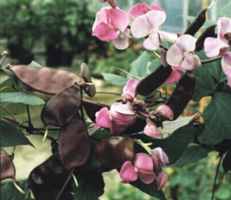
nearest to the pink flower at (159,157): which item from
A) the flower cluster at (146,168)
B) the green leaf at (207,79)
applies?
the flower cluster at (146,168)

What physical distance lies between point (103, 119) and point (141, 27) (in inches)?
4.0

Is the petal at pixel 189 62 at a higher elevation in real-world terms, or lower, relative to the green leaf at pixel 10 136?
higher

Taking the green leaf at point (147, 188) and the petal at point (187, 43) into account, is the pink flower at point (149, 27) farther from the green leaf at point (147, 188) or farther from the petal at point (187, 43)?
the green leaf at point (147, 188)

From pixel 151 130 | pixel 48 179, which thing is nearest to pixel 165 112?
pixel 151 130

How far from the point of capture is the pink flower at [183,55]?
71 centimetres

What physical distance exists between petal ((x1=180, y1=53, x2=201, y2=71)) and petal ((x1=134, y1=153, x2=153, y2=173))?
0.10 meters

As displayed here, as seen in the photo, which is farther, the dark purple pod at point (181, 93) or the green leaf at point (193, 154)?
the green leaf at point (193, 154)

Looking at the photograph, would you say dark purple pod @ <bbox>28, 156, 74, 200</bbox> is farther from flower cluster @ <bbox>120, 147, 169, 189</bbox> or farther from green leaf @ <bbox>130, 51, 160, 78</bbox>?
green leaf @ <bbox>130, 51, 160, 78</bbox>

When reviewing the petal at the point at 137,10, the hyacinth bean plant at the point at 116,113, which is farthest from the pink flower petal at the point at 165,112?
the petal at the point at 137,10

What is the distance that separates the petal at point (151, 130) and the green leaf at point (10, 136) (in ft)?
0.41

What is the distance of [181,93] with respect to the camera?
0.73 m

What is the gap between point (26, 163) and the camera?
4.79 metres

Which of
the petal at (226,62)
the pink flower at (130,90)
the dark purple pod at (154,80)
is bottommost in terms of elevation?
the pink flower at (130,90)

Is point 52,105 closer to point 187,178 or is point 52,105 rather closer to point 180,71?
point 180,71
